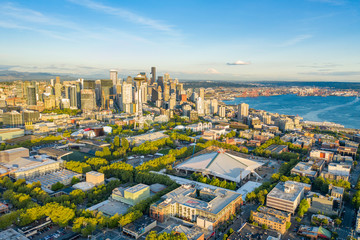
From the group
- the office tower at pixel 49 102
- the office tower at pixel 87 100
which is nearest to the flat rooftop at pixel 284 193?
the office tower at pixel 87 100

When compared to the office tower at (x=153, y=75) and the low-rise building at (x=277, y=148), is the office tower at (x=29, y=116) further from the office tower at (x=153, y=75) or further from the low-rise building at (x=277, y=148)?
the office tower at (x=153, y=75)

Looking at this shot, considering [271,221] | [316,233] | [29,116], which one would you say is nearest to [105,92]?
[29,116]

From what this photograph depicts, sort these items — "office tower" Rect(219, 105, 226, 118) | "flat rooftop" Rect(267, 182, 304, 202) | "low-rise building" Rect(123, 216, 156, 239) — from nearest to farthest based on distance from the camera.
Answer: "low-rise building" Rect(123, 216, 156, 239), "flat rooftop" Rect(267, 182, 304, 202), "office tower" Rect(219, 105, 226, 118)

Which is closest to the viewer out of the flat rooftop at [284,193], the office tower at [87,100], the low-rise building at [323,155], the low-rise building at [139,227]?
the low-rise building at [139,227]

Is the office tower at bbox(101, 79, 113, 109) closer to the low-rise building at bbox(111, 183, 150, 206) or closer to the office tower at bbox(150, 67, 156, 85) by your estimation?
the office tower at bbox(150, 67, 156, 85)

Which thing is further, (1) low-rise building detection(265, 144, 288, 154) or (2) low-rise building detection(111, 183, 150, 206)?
(1) low-rise building detection(265, 144, 288, 154)

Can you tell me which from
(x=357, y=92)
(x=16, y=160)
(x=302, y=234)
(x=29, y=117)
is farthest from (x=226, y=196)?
(x=357, y=92)

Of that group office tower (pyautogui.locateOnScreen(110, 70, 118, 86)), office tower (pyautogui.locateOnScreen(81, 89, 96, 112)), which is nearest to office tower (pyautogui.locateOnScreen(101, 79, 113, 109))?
office tower (pyautogui.locateOnScreen(81, 89, 96, 112))

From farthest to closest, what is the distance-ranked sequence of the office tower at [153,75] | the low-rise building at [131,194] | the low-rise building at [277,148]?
the office tower at [153,75], the low-rise building at [277,148], the low-rise building at [131,194]
